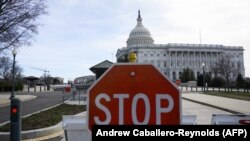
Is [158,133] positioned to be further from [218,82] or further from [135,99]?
[218,82]

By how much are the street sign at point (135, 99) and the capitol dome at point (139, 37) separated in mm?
147167

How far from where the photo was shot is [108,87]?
10.3 ft

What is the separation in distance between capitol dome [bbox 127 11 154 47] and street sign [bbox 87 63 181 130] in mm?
147167

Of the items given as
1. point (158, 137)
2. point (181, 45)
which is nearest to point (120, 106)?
point (158, 137)

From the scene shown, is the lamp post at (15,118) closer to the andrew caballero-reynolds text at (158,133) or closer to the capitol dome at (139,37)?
the andrew caballero-reynolds text at (158,133)

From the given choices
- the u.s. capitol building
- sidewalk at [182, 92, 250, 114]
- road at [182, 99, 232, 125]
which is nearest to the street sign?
road at [182, 99, 232, 125]

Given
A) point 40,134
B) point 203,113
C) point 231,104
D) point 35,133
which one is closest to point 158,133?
point 35,133

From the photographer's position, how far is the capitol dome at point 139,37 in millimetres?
150375

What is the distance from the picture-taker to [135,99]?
3.08 m

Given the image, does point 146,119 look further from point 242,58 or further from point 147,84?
point 242,58

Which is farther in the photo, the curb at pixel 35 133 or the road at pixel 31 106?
the road at pixel 31 106

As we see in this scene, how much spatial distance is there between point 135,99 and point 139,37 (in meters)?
148

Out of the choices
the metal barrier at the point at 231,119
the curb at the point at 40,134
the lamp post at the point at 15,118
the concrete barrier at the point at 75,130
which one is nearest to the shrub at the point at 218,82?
the curb at the point at 40,134

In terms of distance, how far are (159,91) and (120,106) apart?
36 centimetres
